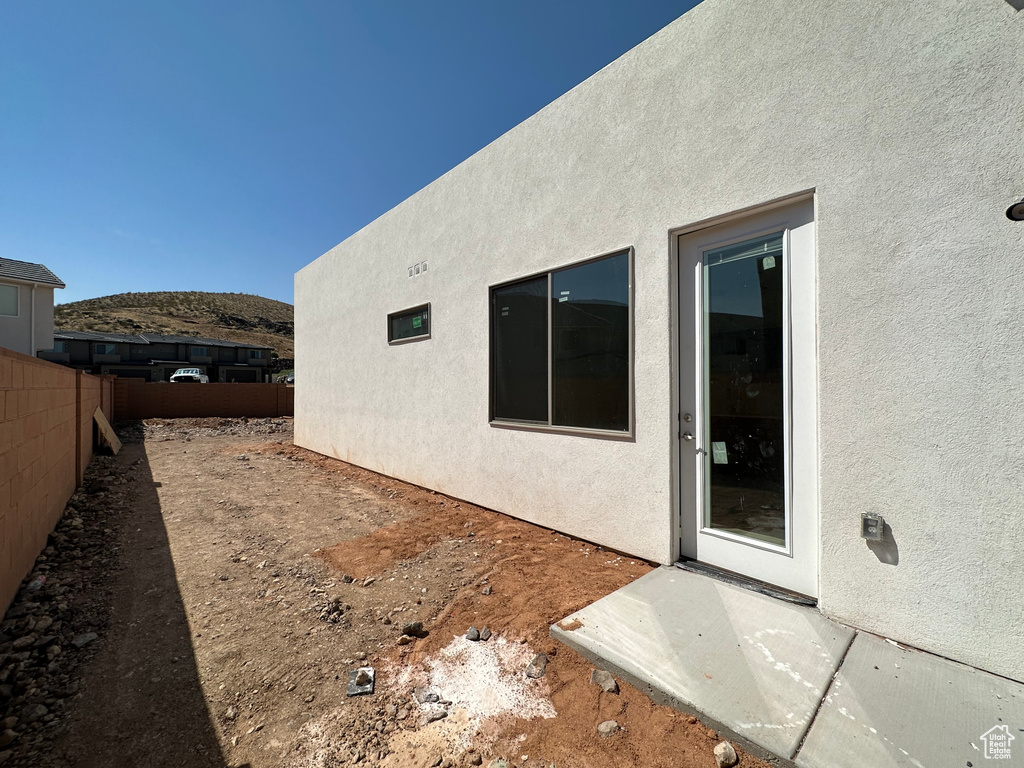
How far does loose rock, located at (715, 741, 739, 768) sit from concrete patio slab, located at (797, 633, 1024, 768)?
209 millimetres

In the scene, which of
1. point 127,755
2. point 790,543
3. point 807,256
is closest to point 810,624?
point 790,543

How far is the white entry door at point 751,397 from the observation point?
250 centimetres

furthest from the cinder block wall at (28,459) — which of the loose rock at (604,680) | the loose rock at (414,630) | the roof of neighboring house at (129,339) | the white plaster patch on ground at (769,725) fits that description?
the roof of neighboring house at (129,339)

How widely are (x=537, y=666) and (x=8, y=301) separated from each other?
22551 millimetres

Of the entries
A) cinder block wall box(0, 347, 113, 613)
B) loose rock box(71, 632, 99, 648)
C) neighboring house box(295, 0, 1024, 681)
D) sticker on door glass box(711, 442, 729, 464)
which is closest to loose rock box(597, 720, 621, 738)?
neighboring house box(295, 0, 1024, 681)

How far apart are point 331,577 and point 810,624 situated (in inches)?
121

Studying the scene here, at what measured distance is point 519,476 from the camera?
13.9 feet

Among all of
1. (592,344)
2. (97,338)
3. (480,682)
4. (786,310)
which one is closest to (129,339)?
(97,338)

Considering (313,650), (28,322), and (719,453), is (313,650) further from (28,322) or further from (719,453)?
(28,322)

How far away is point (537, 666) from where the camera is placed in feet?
6.95

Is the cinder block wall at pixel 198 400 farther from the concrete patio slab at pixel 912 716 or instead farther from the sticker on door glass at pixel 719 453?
the concrete patio slab at pixel 912 716

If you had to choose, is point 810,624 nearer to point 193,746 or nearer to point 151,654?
point 193,746

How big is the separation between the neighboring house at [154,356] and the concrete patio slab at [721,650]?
34124 mm

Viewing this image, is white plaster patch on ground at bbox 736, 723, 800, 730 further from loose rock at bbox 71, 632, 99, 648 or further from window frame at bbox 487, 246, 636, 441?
loose rock at bbox 71, 632, 99, 648
